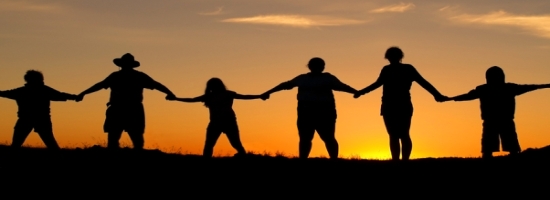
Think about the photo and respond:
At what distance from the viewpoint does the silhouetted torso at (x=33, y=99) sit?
17.8 metres

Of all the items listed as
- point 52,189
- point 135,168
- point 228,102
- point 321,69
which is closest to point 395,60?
point 321,69

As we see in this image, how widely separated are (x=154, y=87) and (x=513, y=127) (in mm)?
6733

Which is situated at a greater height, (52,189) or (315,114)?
(315,114)

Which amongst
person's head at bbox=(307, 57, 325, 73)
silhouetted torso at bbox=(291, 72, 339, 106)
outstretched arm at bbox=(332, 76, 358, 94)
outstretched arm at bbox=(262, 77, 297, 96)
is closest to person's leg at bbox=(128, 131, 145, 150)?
outstretched arm at bbox=(262, 77, 297, 96)

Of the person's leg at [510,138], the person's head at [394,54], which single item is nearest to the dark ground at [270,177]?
the person's leg at [510,138]

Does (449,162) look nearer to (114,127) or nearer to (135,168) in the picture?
(135,168)

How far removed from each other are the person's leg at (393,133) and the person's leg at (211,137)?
363cm

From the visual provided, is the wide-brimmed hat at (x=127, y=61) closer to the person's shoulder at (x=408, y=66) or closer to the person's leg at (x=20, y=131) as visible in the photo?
the person's leg at (x=20, y=131)

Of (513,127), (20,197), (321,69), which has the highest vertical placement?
(321,69)

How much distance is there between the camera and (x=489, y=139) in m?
15.7

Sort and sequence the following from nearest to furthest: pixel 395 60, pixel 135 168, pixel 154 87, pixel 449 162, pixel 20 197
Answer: pixel 20 197
pixel 135 168
pixel 449 162
pixel 395 60
pixel 154 87

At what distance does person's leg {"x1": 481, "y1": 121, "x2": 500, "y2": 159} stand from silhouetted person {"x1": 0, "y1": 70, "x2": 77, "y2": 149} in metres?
8.58

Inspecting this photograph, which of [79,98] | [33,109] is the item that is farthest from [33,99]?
[79,98]

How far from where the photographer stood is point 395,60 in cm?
1587
